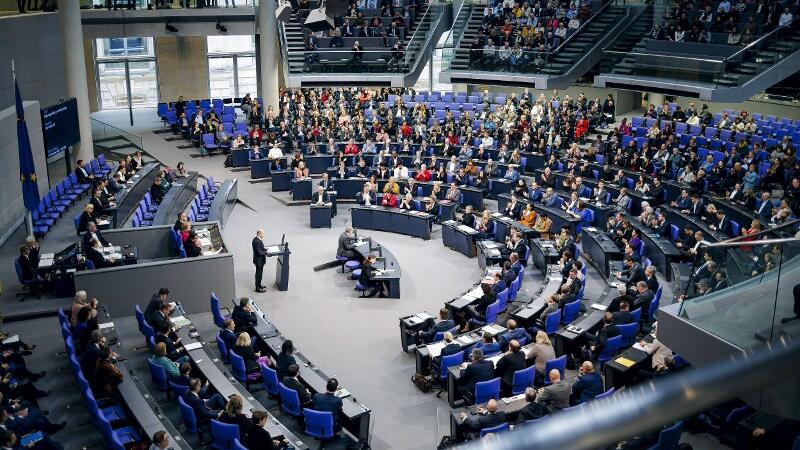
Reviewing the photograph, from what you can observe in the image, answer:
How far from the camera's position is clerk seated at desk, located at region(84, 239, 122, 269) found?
1670cm

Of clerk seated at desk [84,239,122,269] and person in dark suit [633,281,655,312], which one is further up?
clerk seated at desk [84,239,122,269]

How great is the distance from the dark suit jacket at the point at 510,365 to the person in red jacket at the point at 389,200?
11.3 meters

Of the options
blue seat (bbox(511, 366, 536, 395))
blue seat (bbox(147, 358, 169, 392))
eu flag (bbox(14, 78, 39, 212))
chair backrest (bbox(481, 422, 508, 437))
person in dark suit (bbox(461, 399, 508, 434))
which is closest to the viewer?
chair backrest (bbox(481, 422, 508, 437))

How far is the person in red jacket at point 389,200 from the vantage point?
2408cm

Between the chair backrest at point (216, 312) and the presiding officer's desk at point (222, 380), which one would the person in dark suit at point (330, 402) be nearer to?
the presiding officer's desk at point (222, 380)

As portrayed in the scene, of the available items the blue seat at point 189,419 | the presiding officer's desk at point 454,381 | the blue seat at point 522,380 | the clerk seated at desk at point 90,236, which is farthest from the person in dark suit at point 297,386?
the clerk seated at desk at point 90,236

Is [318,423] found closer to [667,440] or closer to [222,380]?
[222,380]

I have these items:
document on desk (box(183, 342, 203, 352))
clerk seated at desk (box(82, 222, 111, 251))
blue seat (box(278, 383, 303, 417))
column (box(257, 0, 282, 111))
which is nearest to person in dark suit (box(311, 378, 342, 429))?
blue seat (box(278, 383, 303, 417))

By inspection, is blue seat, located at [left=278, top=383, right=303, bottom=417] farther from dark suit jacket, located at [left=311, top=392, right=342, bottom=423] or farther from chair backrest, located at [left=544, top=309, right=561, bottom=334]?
chair backrest, located at [left=544, top=309, right=561, bottom=334]

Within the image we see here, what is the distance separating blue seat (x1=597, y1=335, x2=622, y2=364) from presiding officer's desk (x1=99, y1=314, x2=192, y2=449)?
769 cm

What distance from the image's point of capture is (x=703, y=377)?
45.1 inches

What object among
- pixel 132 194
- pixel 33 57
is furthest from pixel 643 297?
pixel 33 57

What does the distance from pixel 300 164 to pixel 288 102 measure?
34.8 ft

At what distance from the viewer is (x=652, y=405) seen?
1.10m
